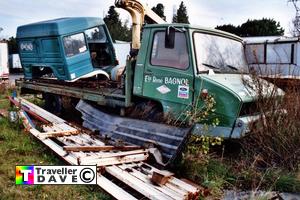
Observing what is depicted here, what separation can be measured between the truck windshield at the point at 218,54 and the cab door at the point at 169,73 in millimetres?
215

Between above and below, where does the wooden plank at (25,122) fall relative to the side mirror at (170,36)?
below

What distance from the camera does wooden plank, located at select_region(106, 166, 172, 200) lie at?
4.12 m

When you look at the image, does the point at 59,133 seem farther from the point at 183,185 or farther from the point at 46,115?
the point at 183,185

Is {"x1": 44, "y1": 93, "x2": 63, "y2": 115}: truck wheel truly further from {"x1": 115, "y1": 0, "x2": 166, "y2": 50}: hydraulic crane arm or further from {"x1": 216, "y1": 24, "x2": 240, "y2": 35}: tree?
{"x1": 216, "y1": 24, "x2": 240, "y2": 35}: tree

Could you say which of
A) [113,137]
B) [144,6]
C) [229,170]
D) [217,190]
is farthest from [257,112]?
[144,6]

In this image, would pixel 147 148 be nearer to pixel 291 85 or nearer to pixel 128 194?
pixel 128 194

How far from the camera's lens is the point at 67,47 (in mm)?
10039

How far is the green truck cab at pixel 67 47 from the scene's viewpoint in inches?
394

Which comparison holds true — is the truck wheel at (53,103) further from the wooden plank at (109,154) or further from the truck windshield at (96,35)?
the wooden plank at (109,154)

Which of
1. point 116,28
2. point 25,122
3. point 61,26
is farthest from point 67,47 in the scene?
point 116,28

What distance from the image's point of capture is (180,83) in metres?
6.18

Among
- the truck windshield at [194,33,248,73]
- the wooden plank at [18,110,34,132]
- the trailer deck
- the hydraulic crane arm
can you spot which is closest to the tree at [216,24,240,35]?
the trailer deck

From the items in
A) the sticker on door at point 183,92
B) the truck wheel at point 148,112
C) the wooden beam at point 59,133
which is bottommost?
the wooden beam at point 59,133

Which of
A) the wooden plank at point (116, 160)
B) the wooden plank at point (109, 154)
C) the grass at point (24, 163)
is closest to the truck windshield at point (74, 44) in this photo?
the grass at point (24, 163)
